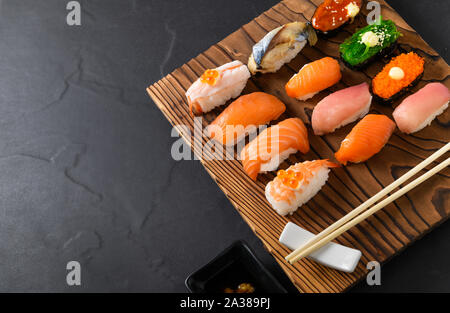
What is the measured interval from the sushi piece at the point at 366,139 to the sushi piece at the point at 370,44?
0.41 m

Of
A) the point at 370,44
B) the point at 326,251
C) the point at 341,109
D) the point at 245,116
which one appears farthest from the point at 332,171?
the point at 370,44

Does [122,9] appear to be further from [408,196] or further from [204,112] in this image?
[408,196]

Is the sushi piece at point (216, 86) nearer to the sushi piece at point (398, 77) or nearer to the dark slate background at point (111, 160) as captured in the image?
the dark slate background at point (111, 160)

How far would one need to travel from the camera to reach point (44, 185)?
12.1 feet

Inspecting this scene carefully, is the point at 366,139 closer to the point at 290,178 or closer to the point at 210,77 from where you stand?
the point at 290,178

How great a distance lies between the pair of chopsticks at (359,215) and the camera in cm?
278

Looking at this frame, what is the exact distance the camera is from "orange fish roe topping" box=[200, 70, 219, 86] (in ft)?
10.7

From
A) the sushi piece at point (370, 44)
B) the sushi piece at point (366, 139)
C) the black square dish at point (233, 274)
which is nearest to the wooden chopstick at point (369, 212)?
the black square dish at point (233, 274)

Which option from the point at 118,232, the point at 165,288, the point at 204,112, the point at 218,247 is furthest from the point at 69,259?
the point at 204,112

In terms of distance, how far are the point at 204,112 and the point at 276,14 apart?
88 cm

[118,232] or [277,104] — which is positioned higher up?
[277,104]

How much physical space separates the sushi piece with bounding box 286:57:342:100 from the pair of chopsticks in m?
0.78

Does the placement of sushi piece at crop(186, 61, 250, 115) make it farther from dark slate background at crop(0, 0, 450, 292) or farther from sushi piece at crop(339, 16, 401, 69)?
sushi piece at crop(339, 16, 401, 69)

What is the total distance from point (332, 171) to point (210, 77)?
3.19 ft
